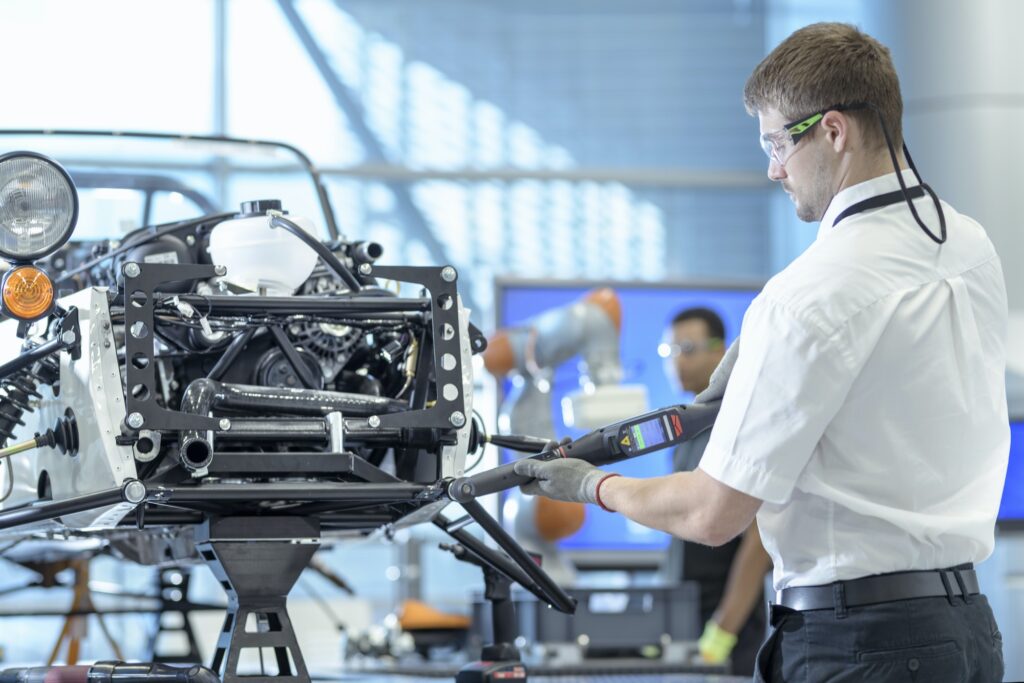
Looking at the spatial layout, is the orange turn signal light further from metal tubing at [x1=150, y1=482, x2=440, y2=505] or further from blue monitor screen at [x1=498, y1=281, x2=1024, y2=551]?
blue monitor screen at [x1=498, y1=281, x2=1024, y2=551]

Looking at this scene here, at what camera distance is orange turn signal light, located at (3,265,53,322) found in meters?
3.47

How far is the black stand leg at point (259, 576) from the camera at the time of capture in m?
3.54

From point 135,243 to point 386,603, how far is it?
7.74 meters

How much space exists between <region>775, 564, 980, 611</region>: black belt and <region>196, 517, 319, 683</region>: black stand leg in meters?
1.58

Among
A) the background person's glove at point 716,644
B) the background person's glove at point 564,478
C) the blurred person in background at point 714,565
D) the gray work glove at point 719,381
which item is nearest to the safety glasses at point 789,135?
the gray work glove at point 719,381

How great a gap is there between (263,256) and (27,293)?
621 mm

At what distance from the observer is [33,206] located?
Answer: 3.55 m

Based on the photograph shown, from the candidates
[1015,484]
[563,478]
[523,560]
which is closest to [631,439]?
[563,478]

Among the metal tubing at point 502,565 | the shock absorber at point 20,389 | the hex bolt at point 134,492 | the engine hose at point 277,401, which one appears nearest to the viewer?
the hex bolt at point 134,492

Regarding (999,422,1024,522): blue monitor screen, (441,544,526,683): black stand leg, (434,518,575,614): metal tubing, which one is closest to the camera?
(441,544,526,683): black stand leg

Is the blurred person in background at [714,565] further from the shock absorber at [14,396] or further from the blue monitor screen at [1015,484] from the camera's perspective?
the shock absorber at [14,396]

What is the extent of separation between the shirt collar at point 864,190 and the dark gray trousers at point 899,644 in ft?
2.20

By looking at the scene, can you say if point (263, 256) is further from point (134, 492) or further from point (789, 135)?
point (789, 135)

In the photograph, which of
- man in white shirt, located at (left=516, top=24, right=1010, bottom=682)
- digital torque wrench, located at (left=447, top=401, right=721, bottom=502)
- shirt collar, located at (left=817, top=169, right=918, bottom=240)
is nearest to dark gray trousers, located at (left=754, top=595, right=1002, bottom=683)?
man in white shirt, located at (left=516, top=24, right=1010, bottom=682)
